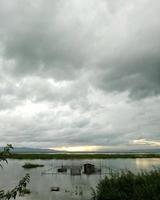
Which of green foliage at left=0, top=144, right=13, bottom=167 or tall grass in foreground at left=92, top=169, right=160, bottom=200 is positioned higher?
green foliage at left=0, top=144, right=13, bottom=167

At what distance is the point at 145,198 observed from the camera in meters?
22.9

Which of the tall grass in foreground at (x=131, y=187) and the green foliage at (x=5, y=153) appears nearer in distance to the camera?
the green foliage at (x=5, y=153)

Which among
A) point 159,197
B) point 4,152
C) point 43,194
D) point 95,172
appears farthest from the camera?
point 95,172

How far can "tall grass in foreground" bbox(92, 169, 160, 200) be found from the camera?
23.0 meters

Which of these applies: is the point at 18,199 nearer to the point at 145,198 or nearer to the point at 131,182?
the point at 131,182

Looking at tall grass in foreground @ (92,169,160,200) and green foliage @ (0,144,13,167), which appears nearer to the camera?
green foliage @ (0,144,13,167)

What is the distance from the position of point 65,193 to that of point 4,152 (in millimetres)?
34599

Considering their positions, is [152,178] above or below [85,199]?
above

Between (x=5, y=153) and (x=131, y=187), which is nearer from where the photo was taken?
(x=5, y=153)

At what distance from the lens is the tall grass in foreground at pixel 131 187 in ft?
75.5

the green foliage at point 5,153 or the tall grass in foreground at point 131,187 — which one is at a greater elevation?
the green foliage at point 5,153

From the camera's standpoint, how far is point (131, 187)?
2556 cm

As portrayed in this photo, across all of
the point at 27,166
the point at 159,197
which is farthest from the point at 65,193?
the point at 27,166

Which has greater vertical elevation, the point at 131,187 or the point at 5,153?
the point at 5,153
